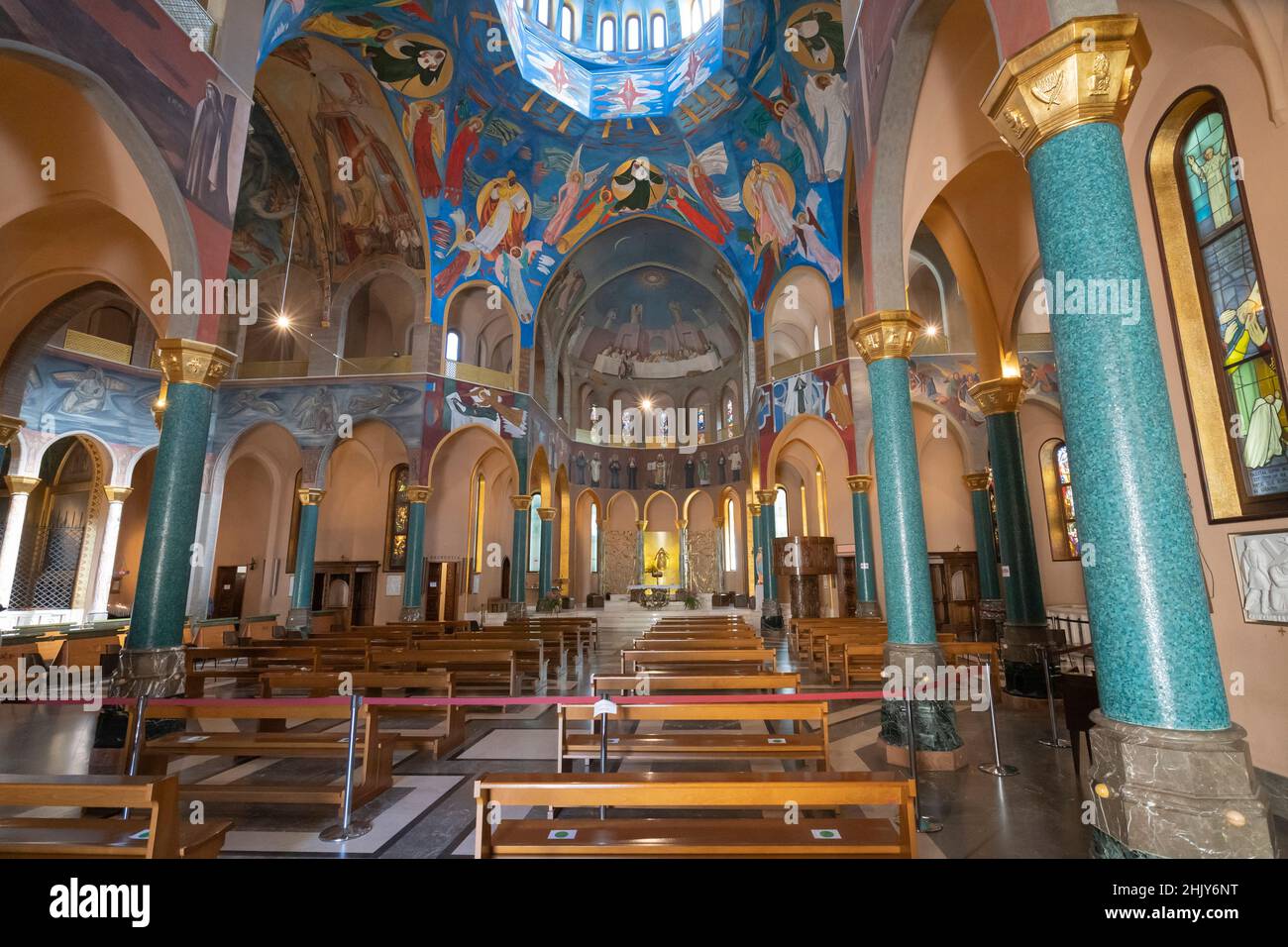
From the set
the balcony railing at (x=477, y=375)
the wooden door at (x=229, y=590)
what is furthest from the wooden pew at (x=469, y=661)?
the wooden door at (x=229, y=590)

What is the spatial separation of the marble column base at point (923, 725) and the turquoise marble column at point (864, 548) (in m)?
9.54

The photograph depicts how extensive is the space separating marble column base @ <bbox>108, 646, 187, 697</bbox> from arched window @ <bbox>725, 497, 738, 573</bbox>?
69.3 feet

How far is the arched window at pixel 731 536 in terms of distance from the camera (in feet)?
83.7

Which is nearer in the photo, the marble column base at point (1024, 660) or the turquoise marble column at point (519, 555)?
the marble column base at point (1024, 660)

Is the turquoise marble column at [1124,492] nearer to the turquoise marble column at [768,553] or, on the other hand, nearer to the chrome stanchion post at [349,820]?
the chrome stanchion post at [349,820]

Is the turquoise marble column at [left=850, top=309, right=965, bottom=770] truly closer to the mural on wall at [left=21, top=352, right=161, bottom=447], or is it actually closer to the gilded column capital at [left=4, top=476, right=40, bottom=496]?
the mural on wall at [left=21, top=352, right=161, bottom=447]

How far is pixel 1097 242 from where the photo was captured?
287cm

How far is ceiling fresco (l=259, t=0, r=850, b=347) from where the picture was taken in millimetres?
13141

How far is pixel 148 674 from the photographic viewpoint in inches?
240

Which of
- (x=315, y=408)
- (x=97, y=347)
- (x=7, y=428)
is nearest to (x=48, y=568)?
(x=97, y=347)

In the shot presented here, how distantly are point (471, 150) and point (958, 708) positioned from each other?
1692 centimetres

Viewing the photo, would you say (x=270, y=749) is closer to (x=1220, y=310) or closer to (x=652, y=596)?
(x=1220, y=310)
